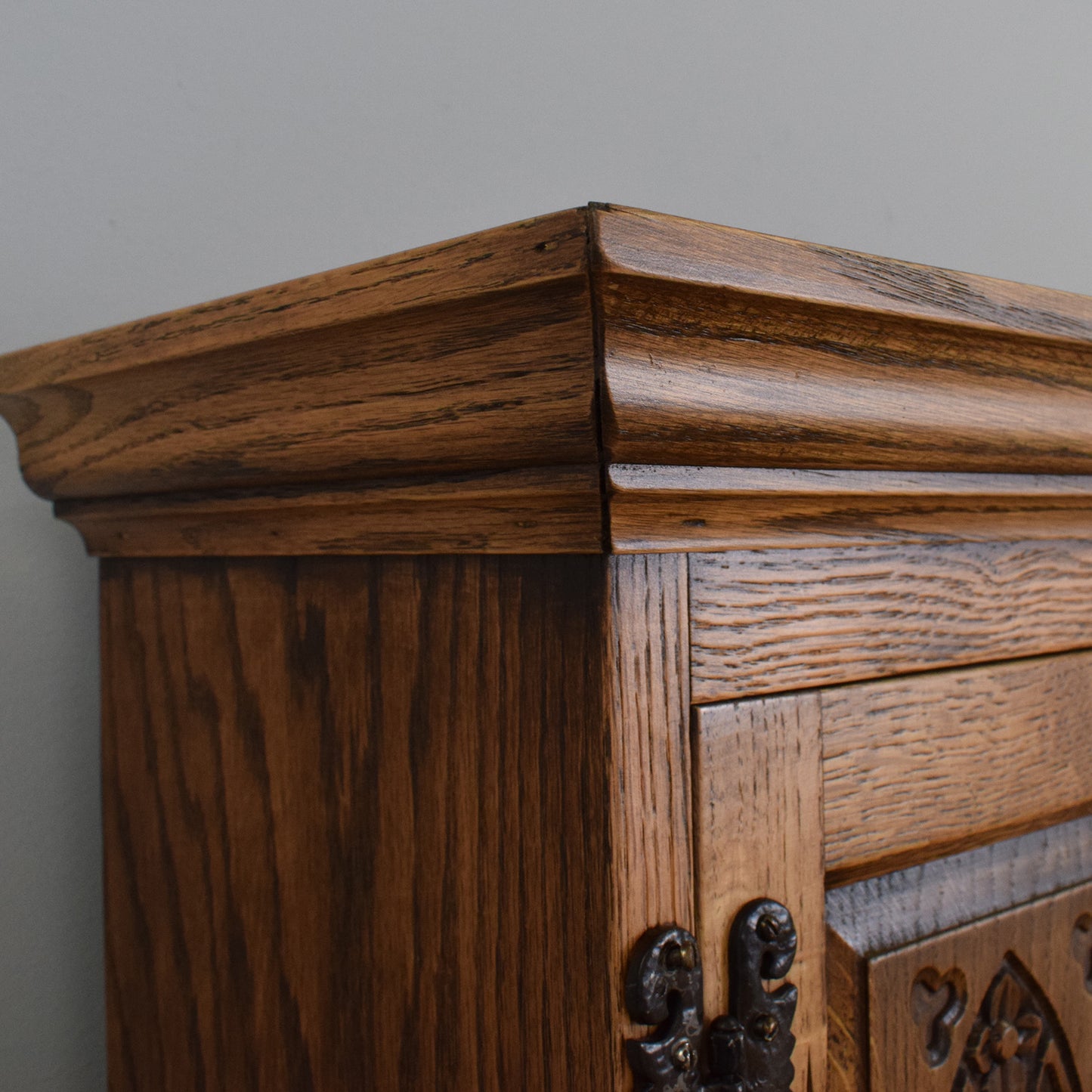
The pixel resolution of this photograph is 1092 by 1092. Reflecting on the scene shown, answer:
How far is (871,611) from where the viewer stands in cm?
44

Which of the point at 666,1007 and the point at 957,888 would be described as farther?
the point at 957,888

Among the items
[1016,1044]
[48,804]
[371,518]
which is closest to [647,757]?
[371,518]

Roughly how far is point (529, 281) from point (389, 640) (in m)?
0.17

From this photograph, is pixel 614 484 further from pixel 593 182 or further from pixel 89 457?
pixel 593 182

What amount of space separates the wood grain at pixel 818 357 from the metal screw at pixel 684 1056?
0.64 ft

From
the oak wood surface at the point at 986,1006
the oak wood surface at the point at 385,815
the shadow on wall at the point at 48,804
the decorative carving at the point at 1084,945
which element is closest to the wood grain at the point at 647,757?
the oak wood surface at the point at 385,815

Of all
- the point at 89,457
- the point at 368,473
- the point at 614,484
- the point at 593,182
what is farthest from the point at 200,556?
the point at 593,182

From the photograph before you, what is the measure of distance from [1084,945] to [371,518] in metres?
0.39

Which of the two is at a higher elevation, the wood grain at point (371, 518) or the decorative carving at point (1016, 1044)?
the wood grain at point (371, 518)

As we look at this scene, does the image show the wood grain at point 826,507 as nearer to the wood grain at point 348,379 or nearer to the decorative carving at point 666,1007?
the wood grain at point 348,379

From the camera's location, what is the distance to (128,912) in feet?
1.98

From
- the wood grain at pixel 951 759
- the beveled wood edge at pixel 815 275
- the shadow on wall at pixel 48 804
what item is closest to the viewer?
the beveled wood edge at pixel 815 275

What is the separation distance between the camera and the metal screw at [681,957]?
37 centimetres

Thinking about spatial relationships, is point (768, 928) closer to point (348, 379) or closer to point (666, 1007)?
point (666, 1007)
